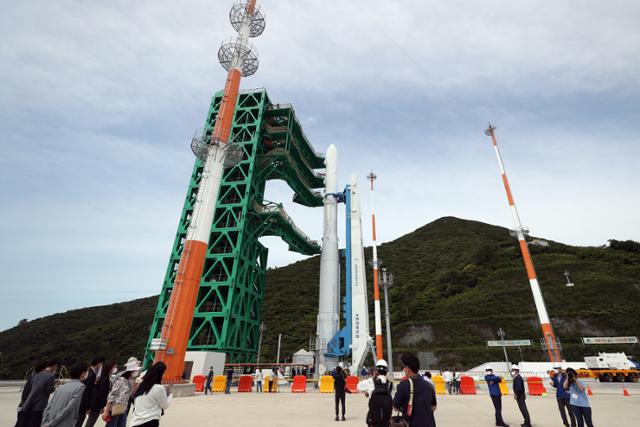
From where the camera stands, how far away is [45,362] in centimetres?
601

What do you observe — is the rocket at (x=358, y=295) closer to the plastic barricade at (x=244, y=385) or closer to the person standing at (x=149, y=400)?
the plastic barricade at (x=244, y=385)

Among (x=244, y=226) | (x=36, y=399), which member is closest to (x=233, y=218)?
(x=244, y=226)

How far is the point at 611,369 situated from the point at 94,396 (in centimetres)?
3561

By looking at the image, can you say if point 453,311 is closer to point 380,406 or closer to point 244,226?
point 244,226

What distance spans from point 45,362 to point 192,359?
1924 cm

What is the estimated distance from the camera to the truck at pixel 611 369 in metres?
26.1

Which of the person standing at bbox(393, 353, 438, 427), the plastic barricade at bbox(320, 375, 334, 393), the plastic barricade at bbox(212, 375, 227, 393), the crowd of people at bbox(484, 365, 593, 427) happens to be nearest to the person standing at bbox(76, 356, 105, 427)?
the person standing at bbox(393, 353, 438, 427)

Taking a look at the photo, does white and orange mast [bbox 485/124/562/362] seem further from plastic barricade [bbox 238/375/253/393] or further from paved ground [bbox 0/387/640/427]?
plastic barricade [bbox 238/375/253/393]

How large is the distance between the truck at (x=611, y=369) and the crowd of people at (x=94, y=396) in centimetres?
3241

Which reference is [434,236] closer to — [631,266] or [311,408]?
[631,266]

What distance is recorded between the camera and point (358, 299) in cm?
2331

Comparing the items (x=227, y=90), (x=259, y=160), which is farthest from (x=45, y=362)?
(x=259, y=160)

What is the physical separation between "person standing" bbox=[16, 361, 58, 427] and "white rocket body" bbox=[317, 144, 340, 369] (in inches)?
784

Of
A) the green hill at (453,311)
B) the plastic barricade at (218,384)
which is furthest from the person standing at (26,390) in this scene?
the green hill at (453,311)
